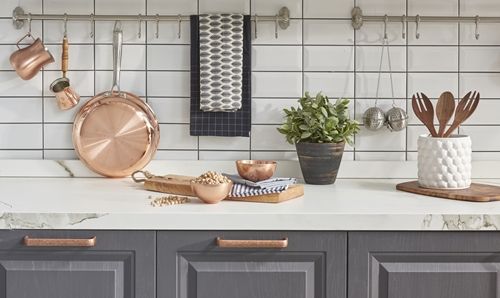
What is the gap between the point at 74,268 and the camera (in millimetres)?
1697

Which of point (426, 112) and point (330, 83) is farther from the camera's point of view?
point (330, 83)

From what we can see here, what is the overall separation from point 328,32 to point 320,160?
48 cm

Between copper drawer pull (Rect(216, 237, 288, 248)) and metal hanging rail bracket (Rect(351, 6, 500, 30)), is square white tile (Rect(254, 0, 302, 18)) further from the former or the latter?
copper drawer pull (Rect(216, 237, 288, 248))

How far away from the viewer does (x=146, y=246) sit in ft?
5.55

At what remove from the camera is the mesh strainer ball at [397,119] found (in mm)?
2291

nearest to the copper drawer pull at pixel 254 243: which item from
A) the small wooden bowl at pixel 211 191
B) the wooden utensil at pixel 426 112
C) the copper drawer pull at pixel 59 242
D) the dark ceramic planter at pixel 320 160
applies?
the small wooden bowl at pixel 211 191

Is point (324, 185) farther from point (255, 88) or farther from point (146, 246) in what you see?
point (146, 246)

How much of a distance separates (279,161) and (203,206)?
1.91 feet

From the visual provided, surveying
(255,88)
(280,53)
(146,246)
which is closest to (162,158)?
(255,88)

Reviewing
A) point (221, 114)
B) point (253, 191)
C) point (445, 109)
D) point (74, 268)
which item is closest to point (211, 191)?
point (253, 191)

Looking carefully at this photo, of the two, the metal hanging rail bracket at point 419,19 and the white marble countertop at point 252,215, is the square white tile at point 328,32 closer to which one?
the metal hanging rail bracket at point 419,19

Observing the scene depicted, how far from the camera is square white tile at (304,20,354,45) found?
7.62 ft

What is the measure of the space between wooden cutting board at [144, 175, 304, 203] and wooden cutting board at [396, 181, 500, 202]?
34 centimetres

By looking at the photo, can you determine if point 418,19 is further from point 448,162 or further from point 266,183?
point 266,183
